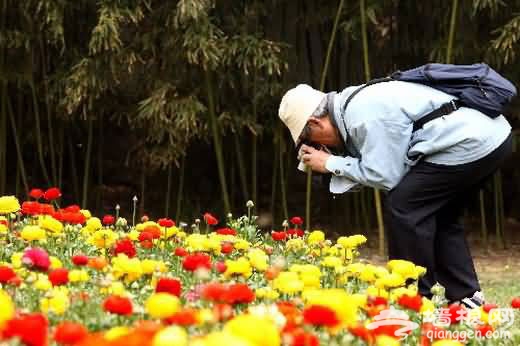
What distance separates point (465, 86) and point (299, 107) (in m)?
0.51

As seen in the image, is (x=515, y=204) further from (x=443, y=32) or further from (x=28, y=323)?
(x=28, y=323)

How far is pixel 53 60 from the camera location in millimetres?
5488

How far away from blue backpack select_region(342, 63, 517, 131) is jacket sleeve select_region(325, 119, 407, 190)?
0.11 meters

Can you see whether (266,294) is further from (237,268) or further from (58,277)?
(58,277)

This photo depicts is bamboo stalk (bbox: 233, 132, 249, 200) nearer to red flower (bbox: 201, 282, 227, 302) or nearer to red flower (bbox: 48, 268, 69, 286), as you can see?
red flower (bbox: 48, 268, 69, 286)

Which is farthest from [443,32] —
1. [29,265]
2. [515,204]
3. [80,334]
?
[80,334]

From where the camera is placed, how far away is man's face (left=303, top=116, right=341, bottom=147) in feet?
7.97

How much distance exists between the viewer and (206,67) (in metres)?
4.66

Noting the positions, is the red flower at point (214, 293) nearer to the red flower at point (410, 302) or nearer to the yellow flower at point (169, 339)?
the yellow flower at point (169, 339)

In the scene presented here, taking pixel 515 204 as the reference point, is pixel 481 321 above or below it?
above

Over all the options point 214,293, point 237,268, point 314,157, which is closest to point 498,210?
point 314,157

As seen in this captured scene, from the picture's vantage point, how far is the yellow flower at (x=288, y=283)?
57.3 inches

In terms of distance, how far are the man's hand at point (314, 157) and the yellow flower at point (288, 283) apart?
3.20ft

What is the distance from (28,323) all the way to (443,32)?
471cm
